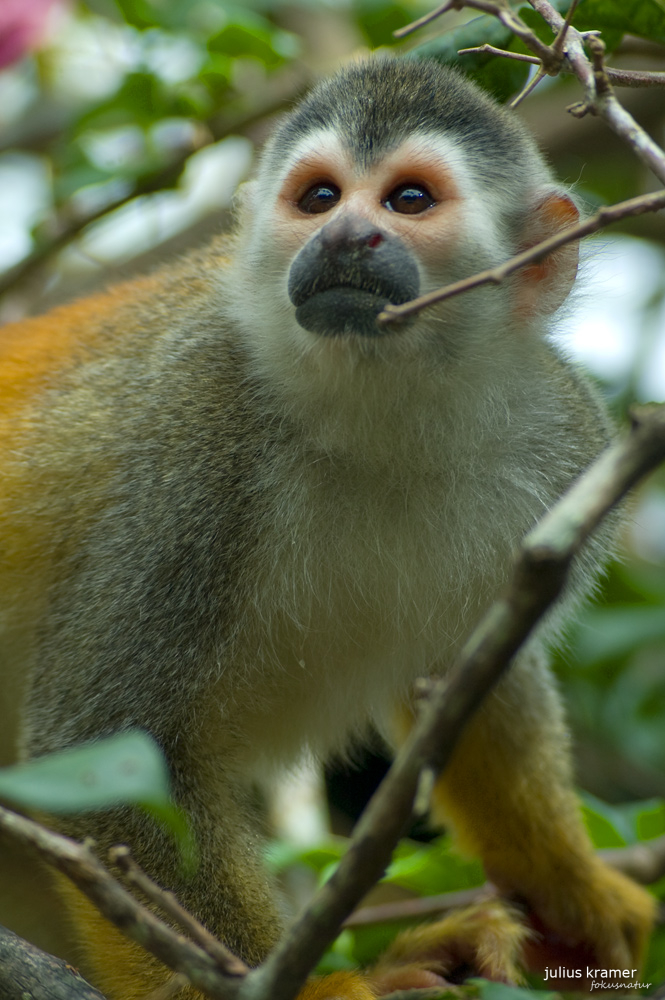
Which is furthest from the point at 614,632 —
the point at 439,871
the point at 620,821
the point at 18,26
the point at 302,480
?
the point at 18,26

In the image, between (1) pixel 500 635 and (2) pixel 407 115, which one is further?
(2) pixel 407 115

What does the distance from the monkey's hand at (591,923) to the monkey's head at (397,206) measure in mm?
2354

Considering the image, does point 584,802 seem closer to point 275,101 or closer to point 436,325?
point 436,325

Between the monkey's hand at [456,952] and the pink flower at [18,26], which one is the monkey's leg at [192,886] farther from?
the pink flower at [18,26]

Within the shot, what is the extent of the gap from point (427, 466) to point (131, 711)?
125cm

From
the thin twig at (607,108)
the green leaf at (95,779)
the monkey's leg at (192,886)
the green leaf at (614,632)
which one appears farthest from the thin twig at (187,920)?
the green leaf at (614,632)

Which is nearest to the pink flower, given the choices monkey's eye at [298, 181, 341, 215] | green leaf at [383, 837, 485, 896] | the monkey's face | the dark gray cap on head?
the dark gray cap on head

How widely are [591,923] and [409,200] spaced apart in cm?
296

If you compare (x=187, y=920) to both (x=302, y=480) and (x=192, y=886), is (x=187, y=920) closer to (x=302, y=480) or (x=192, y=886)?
(x=192, y=886)

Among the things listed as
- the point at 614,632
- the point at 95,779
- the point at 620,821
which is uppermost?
the point at 95,779

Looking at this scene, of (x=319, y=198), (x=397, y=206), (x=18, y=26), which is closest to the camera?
(x=397, y=206)

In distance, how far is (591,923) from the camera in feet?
13.7

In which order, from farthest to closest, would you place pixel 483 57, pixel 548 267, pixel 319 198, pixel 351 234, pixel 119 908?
pixel 483 57
pixel 548 267
pixel 319 198
pixel 351 234
pixel 119 908

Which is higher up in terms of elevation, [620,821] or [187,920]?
[187,920]
